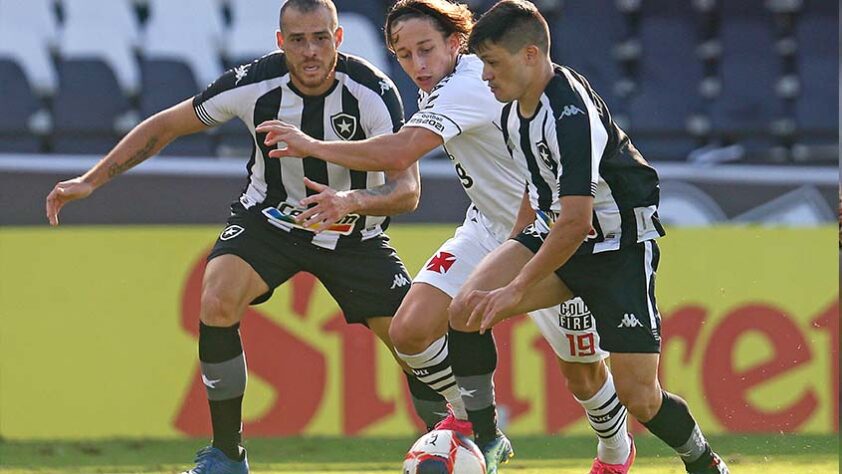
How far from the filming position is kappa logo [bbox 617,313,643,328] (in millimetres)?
5387

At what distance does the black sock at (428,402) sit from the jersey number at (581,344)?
2.50ft

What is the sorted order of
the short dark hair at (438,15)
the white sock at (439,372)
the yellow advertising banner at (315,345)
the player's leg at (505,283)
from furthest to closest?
the yellow advertising banner at (315,345) → the white sock at (439,372) → the short dark hair at (438,15) → the player's leg at (505,283)

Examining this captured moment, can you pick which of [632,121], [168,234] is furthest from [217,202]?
[632,121]

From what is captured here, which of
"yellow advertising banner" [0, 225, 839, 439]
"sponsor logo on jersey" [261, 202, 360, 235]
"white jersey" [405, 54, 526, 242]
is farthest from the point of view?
"yellow advertising banner" [0, 225, 839, 439]

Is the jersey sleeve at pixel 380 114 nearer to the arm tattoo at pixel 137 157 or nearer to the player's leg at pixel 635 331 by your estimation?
the arm tattoo at pixel 137 157

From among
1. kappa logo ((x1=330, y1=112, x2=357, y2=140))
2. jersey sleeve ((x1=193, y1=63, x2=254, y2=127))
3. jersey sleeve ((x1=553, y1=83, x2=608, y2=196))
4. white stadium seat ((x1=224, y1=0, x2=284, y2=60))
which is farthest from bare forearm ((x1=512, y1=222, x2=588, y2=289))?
white stadium seat ((x1=224, y1=0, x2=284, y2=60))

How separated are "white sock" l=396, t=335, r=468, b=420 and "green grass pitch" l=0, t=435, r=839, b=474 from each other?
773 mm

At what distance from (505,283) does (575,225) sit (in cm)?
56

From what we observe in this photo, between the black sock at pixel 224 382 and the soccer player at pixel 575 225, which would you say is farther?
the black sock at pixel 224 382

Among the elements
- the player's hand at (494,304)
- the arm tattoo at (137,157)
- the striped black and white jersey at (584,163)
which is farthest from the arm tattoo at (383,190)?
the arm tattoo at (137,157)

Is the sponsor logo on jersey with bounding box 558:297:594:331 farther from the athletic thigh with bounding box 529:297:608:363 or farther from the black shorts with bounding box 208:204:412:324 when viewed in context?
the black shorts with bounding box 208:204:412:324

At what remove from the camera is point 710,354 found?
894 centimetres

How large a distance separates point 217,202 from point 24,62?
223 centimetres

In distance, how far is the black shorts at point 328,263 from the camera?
6125mm
